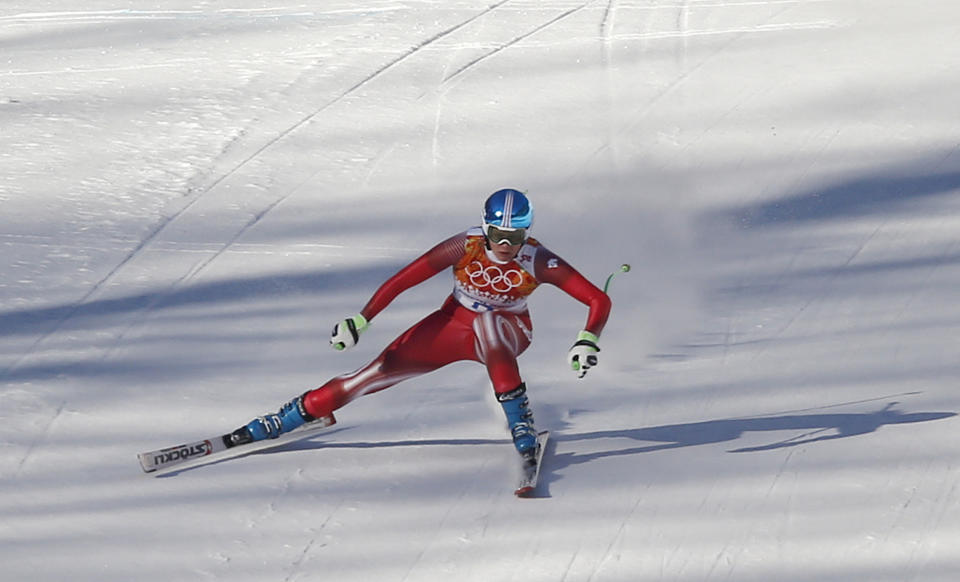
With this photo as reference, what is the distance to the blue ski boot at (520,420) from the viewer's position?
6250 millimetres

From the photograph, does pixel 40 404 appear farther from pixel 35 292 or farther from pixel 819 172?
pixel 819 172

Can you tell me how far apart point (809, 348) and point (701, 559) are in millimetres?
2461

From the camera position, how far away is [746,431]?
681 cm

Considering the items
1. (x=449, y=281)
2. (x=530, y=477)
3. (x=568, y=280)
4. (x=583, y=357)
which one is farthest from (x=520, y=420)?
(x=449, y=281)

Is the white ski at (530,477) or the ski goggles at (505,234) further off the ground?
the ski goggles at (505,234)

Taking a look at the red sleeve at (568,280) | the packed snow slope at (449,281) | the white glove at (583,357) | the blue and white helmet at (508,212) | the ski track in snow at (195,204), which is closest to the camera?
the packed snow slope at (449,281)

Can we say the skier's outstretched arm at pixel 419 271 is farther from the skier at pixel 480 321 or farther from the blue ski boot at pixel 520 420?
the blue ski boot at pixel 520 420

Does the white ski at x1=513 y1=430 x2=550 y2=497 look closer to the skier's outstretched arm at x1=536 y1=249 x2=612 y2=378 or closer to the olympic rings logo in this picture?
the skier's outstretched arm at x1=536 y1=249 x2=612 y2=378

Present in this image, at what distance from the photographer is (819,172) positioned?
10.4 m

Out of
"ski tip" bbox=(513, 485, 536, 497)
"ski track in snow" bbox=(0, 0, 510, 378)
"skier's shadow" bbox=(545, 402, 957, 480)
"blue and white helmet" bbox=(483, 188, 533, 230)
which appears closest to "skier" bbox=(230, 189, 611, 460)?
"blue and white helmet" bbox=(483, 188, 533, 230)

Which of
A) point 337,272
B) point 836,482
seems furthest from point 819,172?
point 836,482

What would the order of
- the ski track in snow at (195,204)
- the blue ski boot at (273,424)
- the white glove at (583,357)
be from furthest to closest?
the ski track in snow at (195,204) < the blue ski boot at (273,424) < the white glove at (583,357)

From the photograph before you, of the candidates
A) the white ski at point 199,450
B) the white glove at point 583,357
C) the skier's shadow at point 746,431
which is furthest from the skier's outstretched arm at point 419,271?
the skier's shadow at point 746,431

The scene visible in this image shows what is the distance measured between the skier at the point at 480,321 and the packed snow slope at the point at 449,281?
0.89 feet
